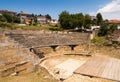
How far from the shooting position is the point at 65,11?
3919 cm

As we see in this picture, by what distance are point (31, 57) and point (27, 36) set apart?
25.4 ft

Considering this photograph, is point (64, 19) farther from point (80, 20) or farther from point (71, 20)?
point (80, 20)

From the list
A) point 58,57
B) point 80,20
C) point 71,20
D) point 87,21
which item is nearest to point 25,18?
point 71,20

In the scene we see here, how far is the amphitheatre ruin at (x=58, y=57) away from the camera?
13.8 metres

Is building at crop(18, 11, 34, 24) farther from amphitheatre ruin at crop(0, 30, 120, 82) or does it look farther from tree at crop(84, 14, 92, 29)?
amphitheatre ruin at crop(0, 30, 120, 82)

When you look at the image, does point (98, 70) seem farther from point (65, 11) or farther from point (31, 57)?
point (65, 11)

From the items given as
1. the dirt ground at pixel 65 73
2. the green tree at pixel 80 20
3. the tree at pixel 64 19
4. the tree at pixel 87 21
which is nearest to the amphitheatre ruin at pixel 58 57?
the dirt ground at pixel 65 73

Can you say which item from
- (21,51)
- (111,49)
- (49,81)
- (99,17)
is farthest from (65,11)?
(49,81)

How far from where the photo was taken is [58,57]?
74.1 ft

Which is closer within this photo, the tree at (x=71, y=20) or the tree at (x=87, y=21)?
the tree at (x=71, y=20)

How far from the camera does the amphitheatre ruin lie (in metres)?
13.8

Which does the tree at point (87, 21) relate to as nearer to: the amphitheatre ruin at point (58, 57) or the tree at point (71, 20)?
the tree at point (71, 20)

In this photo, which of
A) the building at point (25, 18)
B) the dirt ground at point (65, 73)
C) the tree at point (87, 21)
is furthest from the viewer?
the building at point (25, 18)

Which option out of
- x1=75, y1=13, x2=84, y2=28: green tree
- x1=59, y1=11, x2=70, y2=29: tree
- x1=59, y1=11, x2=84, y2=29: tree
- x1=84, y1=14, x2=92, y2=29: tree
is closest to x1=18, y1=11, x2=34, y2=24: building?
x1=59, y1=11, x2=70, y2=29: tree
